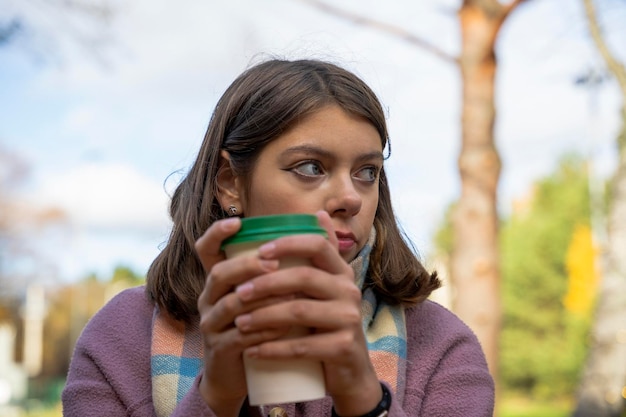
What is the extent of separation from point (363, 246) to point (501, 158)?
202 inches

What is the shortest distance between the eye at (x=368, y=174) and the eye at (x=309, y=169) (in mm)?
101

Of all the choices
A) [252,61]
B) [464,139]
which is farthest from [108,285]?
[252,61]

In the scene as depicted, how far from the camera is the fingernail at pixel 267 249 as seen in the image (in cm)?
150

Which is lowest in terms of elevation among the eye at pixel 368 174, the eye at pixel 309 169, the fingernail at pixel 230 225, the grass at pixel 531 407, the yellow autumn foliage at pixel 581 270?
the grass at pixel 531 407

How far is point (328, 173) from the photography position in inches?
80.4

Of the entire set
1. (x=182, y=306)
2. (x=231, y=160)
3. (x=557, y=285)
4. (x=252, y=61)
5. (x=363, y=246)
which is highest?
(x=252, y=61)

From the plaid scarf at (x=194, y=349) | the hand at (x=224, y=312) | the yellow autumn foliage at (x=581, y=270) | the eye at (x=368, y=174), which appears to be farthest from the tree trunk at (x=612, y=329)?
the yellow autumn foliage at (x=581, y=270)

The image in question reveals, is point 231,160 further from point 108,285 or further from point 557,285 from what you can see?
point 108,285

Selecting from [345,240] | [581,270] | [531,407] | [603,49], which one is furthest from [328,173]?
[531,407]

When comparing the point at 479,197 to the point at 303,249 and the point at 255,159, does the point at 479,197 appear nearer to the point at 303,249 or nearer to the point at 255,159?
the point at 255,159

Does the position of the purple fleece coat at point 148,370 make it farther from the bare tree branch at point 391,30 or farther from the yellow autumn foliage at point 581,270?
the yellow autumn foliage at point 581,270

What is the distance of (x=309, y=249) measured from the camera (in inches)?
59.2

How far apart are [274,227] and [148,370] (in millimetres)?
905

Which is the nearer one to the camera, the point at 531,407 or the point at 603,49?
the point at 603,49
